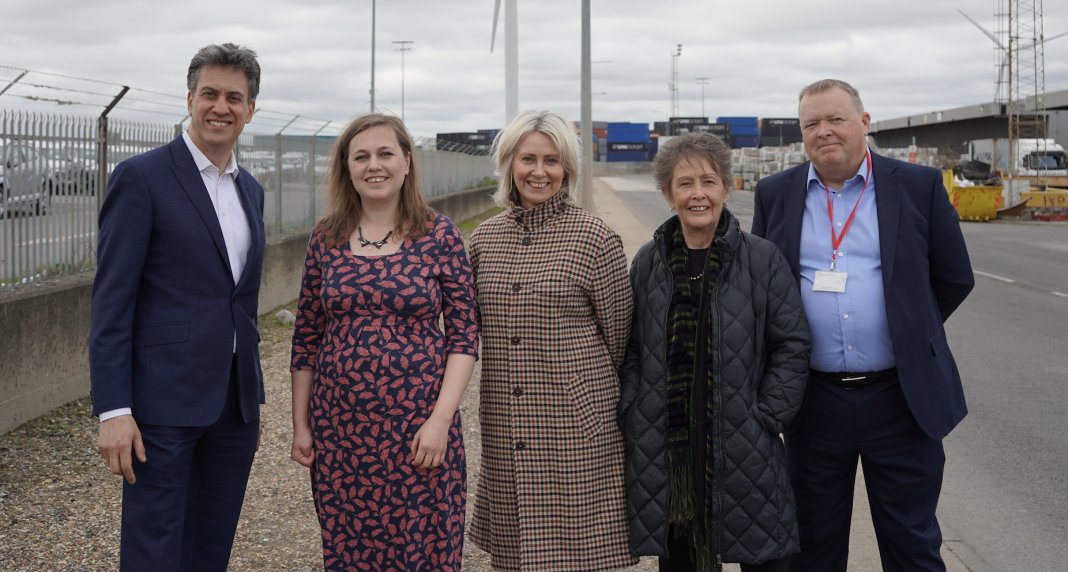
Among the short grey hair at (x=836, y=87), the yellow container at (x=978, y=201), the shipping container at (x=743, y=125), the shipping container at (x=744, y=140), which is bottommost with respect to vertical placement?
the short grey hair at (x=836, y=87)

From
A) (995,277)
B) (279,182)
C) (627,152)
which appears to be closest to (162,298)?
(279,182)

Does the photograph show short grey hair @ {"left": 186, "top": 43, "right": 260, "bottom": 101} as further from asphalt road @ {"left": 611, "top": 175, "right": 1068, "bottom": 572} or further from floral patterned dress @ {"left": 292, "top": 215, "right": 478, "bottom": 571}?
asphalt road @ {"left": 611, "top": 175, "right": 1068, "bottom": 572}

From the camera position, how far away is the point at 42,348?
6.85 m

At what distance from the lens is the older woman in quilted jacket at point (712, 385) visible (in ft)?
10.9

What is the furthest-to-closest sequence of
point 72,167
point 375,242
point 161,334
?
point 72,167
point 375,242
point 161,334

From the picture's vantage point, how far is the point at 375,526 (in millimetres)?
3254

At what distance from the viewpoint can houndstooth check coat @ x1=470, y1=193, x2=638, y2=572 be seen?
3447 millimetres

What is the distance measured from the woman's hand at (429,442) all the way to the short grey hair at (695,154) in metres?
1.09

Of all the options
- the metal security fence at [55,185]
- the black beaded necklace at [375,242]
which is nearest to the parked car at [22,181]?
the metal security fence at [55,185]

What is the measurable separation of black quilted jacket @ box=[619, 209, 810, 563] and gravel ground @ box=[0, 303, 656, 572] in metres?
1.23

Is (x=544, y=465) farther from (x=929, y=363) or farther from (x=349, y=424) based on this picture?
(x=929, y=363)

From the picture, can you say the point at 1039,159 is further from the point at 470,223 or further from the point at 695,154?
the point at 695,154

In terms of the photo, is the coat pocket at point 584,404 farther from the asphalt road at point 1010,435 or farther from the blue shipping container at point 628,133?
the blue shipping container at point 628,133

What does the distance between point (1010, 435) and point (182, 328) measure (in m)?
5.52
